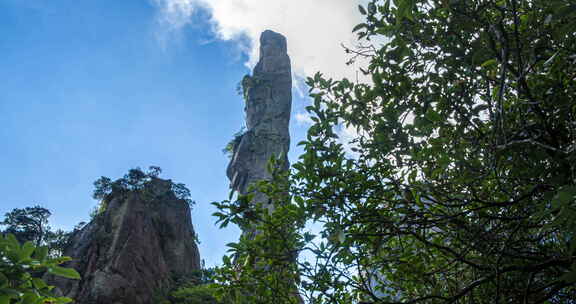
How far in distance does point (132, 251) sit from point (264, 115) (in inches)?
512

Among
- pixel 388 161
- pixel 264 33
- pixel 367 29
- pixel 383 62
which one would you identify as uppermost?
pixel 264 33

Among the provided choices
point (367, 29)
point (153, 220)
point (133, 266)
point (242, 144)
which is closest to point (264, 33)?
point (242, 144)

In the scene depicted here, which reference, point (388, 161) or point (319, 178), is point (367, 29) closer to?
point (388, 161)

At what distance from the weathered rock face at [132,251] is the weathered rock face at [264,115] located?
4.90 metres

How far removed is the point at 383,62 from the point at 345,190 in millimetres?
1111

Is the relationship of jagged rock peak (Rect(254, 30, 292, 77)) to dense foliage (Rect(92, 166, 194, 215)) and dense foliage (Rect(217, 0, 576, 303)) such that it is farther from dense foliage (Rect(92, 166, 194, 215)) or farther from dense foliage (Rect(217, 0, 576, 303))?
dense foliage (Rect(217, 0, 576, 303))

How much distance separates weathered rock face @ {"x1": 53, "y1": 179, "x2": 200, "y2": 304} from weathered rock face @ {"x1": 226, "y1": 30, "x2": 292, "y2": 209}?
4.90m

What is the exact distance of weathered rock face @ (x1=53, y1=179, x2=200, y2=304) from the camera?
13547 millimetres

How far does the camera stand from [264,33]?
2911 cm

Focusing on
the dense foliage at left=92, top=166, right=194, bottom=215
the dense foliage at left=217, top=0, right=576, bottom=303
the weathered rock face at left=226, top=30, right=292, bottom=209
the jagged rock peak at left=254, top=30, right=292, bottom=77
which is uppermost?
the jagged rock peak at left=254, top=30, right=292, bottom=77

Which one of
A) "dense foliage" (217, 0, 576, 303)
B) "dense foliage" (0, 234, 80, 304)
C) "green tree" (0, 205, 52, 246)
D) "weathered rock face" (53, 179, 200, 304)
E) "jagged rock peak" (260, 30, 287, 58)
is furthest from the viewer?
"jagged rock peak" (260, 30, 287, 58)

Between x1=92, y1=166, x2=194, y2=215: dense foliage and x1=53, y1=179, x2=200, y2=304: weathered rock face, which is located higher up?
x1=92, y1=166, x2=194, y2=215: dense foliage

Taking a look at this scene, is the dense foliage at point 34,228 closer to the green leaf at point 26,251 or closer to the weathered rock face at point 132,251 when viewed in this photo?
A: the weathered rock face at point 132,251

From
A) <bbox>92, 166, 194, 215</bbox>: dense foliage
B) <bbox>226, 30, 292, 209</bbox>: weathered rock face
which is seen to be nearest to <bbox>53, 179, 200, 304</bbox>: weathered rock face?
<bbox>92, 166, 194, 215</bbox>: dense foliage
